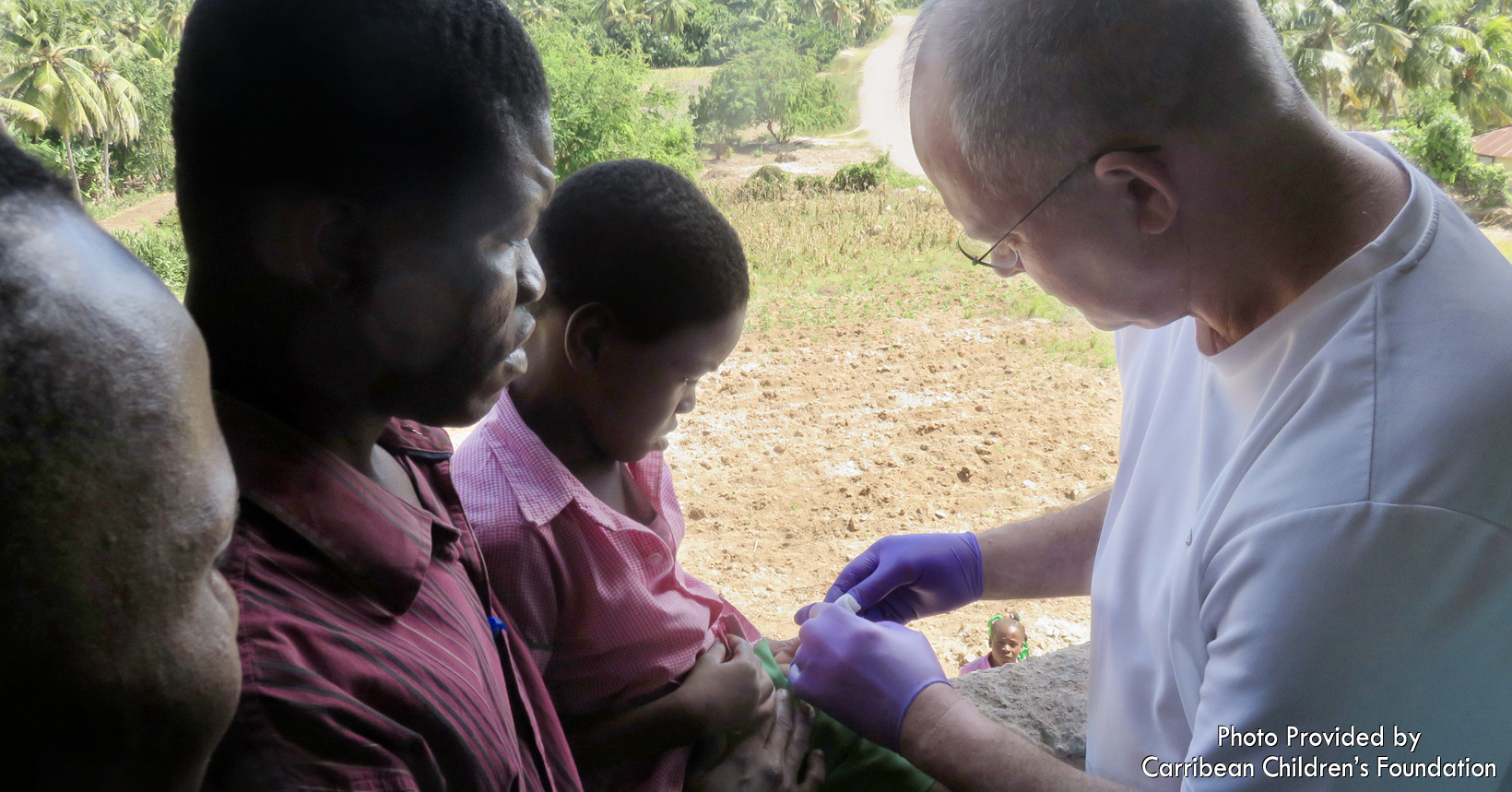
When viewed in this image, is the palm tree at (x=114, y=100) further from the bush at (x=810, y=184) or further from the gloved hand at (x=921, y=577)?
the gloved hand at (x=921, y=577)

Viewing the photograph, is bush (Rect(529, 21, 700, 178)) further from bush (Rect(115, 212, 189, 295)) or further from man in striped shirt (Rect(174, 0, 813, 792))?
man in striped shirt (Rect(174, 0, 813, 792))

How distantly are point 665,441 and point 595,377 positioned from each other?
0.53 feet

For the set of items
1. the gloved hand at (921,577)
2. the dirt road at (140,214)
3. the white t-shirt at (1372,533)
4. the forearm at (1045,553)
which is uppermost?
the white t-shirt at (1372,533)

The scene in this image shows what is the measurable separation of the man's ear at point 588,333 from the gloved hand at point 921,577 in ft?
2.36

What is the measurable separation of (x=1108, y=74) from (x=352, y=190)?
807 millimetres

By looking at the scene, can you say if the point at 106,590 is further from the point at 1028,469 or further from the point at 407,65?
the point at 1028,469

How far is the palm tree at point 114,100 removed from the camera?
13.8 m

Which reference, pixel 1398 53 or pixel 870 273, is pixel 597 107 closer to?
pixel 870 273

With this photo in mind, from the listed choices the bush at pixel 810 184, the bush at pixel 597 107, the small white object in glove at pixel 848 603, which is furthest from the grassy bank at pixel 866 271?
the small white object in glove at pixel 848 603

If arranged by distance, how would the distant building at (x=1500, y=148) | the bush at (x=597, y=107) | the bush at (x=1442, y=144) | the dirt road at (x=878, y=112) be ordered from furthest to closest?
1. the bush at (x=1442, y=144)
2. the bush at (x=597, y=107)
3. the distant building at (x=1500, y=148)
4. the dirt road at (x=878, y=112)

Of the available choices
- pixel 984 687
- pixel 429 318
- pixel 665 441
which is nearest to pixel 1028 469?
pixel 984 687

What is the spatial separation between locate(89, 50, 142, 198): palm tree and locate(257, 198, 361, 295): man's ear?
15.8m

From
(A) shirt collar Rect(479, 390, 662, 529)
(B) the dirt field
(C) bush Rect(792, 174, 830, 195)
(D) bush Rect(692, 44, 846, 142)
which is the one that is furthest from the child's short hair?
(D) bush Rect(692, 44, 846, 142)

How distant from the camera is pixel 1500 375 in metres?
0.93
